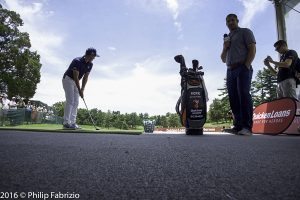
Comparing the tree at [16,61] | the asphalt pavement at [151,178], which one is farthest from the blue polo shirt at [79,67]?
the tree at [16,61]

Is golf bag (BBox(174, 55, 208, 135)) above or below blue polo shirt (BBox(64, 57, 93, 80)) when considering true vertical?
below

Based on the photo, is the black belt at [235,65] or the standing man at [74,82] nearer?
the black belt at [235,65]

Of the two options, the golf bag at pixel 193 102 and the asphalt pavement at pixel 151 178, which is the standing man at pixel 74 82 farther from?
the asphalt pavement at pixel 151 178

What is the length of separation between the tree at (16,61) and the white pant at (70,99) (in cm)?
1915

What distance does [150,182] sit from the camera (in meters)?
1.14

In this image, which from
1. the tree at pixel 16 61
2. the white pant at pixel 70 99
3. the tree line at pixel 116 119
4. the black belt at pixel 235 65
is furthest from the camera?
the tree line at pixel 116 119

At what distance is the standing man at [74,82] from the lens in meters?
5.95

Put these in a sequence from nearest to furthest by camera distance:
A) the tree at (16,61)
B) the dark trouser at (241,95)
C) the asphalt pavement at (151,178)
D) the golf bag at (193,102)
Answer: the asphalt pavement at (151,178) < the dark trouser at (241,95) < the golf bag at (193,102) < the tree at (16,61)

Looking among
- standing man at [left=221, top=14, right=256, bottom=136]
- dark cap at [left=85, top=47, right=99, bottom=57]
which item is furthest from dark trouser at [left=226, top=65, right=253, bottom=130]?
dark cap at [left=85, top=47, right=99, bottom=57]

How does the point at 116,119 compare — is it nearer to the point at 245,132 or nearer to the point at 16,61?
the point at 16,61

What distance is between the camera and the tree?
912 inches

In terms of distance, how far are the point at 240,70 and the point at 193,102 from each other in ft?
3.14

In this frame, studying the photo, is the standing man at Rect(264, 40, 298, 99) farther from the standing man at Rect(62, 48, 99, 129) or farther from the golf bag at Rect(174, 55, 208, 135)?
the standing man at Rect(62, 48, 99, 129)

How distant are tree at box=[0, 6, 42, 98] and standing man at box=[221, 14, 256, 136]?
2174 centimetres
